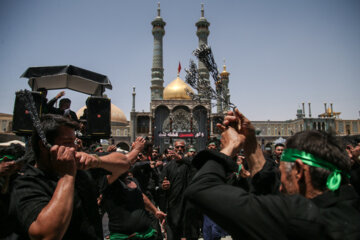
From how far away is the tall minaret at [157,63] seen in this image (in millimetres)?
44188

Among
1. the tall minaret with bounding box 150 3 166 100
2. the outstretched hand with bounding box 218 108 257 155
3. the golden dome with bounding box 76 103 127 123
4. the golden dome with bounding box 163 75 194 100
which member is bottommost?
the outstretched hand with bounding box 218 108 257 155

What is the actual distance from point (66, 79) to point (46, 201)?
14.9ft

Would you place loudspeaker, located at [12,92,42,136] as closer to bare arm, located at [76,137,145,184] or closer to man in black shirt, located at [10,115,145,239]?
bare arm, located at [76,137,145,184]

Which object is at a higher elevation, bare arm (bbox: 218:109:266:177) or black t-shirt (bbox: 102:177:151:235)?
bare arm (bbox: 218:109:266:177)

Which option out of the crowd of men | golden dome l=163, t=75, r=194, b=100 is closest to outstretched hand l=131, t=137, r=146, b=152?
the crowd of men

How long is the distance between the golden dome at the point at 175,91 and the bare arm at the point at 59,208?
4187cm

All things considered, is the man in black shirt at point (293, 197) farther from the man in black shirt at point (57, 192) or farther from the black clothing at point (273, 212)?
the man in black shirt at point (57, 192)

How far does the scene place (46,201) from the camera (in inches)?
57.5

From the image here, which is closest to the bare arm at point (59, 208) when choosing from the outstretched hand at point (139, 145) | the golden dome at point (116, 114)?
the outstretched hand at point (139, 145)

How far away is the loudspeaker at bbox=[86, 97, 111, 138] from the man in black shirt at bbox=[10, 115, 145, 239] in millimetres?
3087

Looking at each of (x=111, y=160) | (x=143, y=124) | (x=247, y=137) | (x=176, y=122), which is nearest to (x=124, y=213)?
(x=111, y=160)

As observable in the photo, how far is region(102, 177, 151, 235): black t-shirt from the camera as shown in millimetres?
2793

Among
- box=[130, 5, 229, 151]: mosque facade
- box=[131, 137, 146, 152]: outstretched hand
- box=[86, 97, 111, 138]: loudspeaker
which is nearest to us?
box=[131, 137, 146, 152]: outstretched hand

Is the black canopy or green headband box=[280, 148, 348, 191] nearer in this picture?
green headband box=[280, 148, 348, 191]
